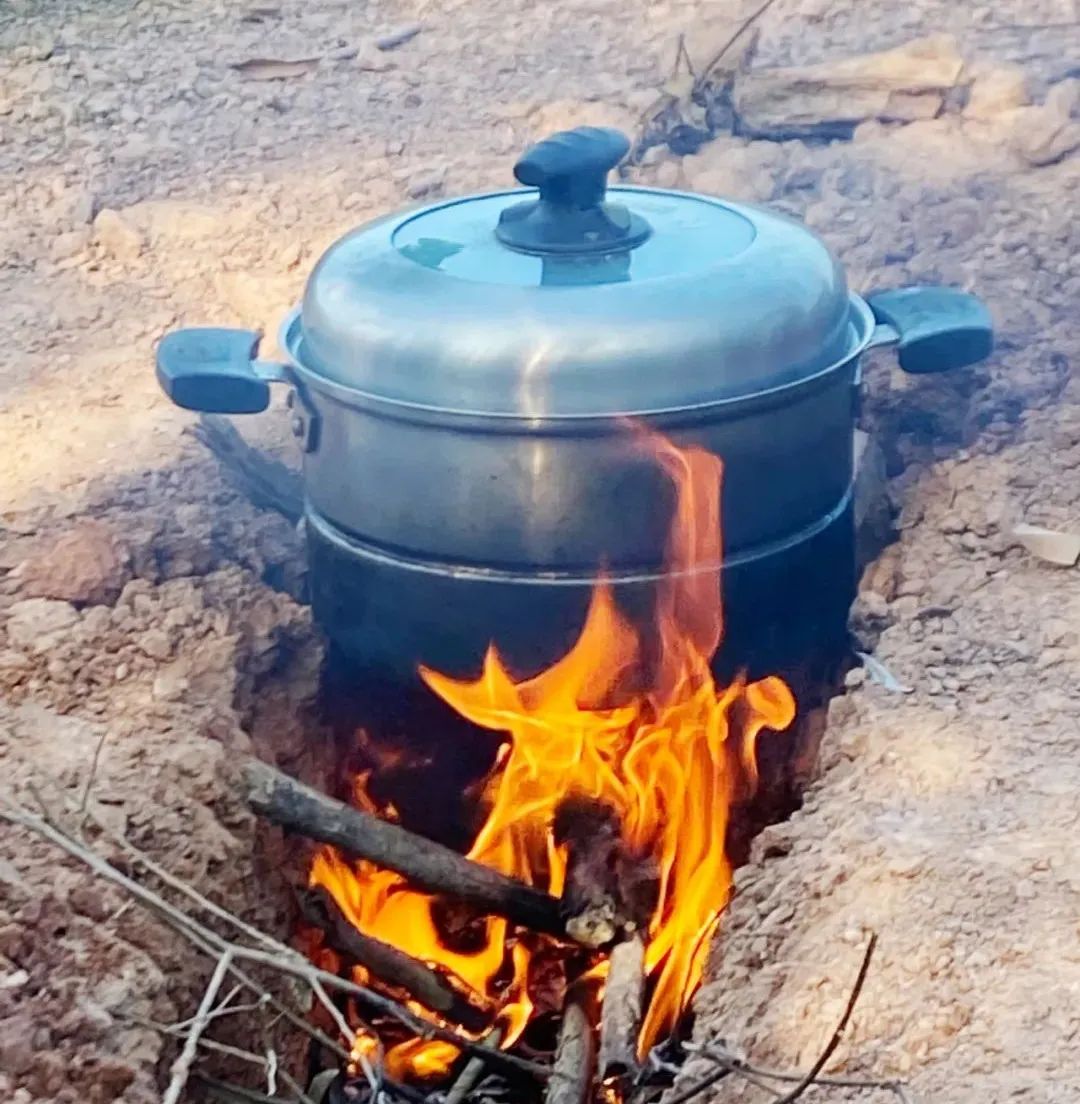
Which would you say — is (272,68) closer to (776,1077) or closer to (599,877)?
(599,877)

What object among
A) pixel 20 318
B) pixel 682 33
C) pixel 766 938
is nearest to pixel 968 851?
pixel 766 938

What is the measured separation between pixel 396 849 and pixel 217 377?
28.1 inches

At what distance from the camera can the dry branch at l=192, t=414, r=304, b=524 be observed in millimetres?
2764

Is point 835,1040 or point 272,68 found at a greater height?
point 835,1040

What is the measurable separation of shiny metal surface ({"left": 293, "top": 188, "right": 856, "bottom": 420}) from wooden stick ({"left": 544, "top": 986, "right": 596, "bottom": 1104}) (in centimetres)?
74

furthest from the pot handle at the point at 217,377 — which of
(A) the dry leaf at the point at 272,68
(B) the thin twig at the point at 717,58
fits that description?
(A) the dry leaf at the point at 272,68

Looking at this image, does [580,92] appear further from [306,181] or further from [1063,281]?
[1063,281]

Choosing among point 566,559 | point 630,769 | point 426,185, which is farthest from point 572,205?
point 426,185

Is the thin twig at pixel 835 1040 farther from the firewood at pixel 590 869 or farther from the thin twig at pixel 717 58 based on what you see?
the thin twig at pixel 717 58

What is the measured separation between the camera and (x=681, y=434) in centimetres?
200

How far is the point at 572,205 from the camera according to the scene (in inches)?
83.6

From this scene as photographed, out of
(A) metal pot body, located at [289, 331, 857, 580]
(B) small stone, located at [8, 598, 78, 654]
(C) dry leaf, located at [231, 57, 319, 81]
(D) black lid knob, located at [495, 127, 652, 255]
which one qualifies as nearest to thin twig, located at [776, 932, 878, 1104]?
(A) metal pot body, located at [289, 331, 857, 580]

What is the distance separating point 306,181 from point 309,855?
2.01 m

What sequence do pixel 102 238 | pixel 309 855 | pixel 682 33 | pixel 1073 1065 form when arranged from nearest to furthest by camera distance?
pixel 1073 1065, pixel 309 855, pixel 102 238, pixel 682 33
